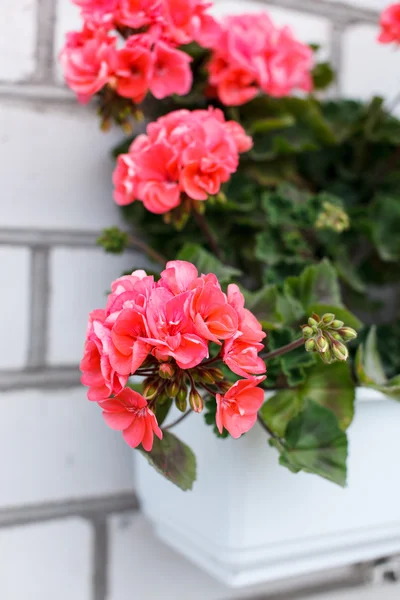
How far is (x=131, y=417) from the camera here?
1.07 ft

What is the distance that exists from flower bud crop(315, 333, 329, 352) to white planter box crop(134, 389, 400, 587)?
0.54ft

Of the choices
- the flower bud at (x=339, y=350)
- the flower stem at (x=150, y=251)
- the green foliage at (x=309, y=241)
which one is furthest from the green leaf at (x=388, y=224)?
the flower bud at (x=339, y=350)

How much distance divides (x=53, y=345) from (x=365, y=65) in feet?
1.75

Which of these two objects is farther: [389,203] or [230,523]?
[389,203]

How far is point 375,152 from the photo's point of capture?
2.32 ft

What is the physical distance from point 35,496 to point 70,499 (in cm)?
4

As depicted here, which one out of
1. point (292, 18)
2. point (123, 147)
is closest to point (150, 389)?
point (123, 147)

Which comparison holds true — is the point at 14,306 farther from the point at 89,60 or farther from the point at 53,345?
the point at 89,60

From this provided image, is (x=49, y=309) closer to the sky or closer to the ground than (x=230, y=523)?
closer to the sky

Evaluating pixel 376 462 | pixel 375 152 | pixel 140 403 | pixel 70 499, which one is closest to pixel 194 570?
pixel 70 499

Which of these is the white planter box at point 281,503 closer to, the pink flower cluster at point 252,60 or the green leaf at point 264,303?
the green leaf at point 264,303

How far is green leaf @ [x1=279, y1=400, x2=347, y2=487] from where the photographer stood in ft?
1.34

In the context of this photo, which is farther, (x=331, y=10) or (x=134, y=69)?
(x=331, y=10)

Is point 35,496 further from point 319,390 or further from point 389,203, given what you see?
point 389,203
